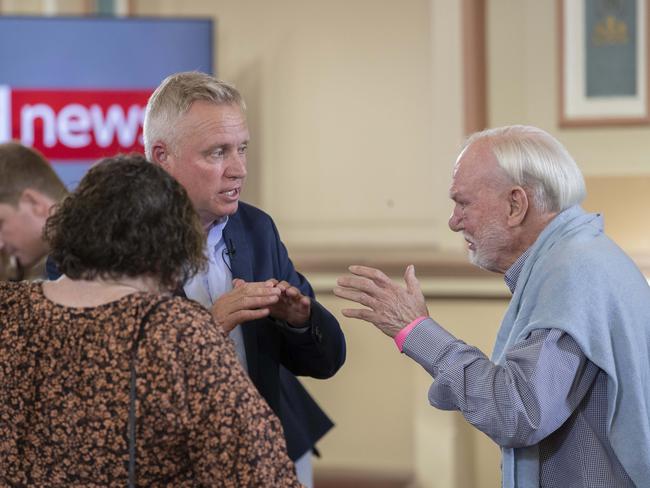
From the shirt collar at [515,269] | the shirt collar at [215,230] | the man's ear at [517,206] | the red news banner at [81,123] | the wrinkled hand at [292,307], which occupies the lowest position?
the wrinkled hand at [292,307]

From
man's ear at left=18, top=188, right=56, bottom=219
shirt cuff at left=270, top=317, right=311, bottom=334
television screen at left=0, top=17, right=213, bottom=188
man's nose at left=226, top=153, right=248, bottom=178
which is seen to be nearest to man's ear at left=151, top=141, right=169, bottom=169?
man's nose at left=226, top=153, right=248, bottom=178

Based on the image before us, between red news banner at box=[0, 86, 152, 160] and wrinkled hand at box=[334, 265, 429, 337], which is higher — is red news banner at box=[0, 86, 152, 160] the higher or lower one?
the higher one

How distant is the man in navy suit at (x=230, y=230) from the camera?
85.5 inches

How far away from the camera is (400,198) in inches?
180

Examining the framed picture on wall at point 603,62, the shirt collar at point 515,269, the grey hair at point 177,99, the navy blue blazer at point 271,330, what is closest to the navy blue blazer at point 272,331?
the navy blue blazer at point 271,330

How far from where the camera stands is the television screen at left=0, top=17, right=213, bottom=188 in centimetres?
441

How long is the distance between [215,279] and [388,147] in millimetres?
2420

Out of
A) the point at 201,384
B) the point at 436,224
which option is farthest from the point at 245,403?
the point at 436,224

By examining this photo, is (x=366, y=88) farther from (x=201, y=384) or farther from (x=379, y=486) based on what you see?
(x=201, y=384)

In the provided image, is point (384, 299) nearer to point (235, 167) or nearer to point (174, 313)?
point (235, 167)

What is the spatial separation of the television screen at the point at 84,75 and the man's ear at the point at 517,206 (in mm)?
2494

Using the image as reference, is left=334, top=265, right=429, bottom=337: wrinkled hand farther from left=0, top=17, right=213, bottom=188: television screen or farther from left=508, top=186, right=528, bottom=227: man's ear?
left=0, top=17, right=213, bottom=188: television screen

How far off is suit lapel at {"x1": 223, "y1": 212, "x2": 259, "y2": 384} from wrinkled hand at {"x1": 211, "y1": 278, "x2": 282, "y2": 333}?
20 centimetres

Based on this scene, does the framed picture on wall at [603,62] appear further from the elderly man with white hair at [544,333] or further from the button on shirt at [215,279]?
the button on shirt at [215,279]
